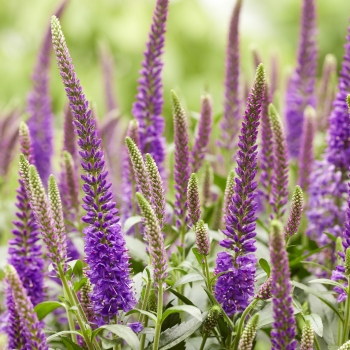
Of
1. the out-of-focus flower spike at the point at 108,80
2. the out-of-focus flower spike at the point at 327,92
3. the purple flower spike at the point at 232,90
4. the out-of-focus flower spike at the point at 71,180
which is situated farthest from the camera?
the out-of-focus flower spike at the point at 108,80

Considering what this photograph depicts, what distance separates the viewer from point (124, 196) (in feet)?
6.14

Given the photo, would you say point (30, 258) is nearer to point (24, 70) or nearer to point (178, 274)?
point (178, 274)

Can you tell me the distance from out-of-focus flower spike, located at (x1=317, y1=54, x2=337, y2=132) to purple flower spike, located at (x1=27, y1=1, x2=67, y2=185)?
112 centimetres

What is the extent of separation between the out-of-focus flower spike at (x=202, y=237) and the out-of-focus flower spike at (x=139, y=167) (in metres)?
0.11

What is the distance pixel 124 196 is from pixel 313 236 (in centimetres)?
66

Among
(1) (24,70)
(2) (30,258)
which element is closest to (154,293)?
(2) (30,258)

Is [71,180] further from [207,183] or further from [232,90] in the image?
[232,90]

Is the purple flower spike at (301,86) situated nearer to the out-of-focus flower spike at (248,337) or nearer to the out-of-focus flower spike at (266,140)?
the out-of-focus flower spike at (266,140)

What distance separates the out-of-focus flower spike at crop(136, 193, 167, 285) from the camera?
96 centimetres

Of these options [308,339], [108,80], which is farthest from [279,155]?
[108,80]

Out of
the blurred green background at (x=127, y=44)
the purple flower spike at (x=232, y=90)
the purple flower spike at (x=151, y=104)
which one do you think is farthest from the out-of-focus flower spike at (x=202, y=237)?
the blurred green background at (x=127, y=44)

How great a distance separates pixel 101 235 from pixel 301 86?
62.6 inches

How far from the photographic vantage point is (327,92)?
227cm

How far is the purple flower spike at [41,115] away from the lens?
93.0 inches
